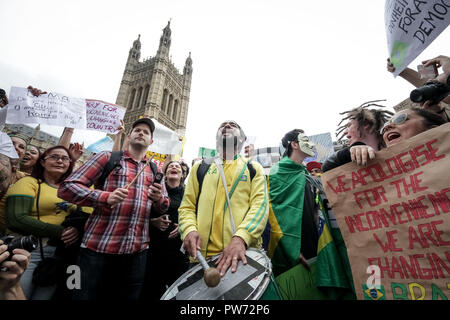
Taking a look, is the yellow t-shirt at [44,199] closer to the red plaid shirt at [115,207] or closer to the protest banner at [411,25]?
the red plaid shirt at [115,207]

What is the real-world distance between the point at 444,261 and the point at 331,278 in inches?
28.7

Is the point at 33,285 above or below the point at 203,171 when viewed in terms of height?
below

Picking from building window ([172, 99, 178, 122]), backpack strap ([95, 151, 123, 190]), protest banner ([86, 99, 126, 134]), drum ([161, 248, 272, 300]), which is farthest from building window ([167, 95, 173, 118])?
drum ([161, 248, 272, 300])

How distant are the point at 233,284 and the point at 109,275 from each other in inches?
47.9

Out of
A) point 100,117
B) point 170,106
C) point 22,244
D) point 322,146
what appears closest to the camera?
point 22,244

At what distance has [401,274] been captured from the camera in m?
1.16

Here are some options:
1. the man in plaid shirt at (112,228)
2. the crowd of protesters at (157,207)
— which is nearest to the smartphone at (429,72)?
the crowd of protesters at (157,207)

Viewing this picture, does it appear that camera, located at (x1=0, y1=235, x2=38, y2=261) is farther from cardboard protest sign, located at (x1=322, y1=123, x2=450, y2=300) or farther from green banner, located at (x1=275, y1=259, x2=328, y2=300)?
cardboard protest sign, located at (x1=322, y1=123, x2=450, y2=300)

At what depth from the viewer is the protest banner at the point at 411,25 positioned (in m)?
1.62

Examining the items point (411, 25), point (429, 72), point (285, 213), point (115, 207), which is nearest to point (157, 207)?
point (115, 207)

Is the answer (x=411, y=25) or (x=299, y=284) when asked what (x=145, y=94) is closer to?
(x=411, y=25)

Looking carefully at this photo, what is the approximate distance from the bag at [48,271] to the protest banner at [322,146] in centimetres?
523

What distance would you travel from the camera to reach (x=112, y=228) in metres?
1.74
